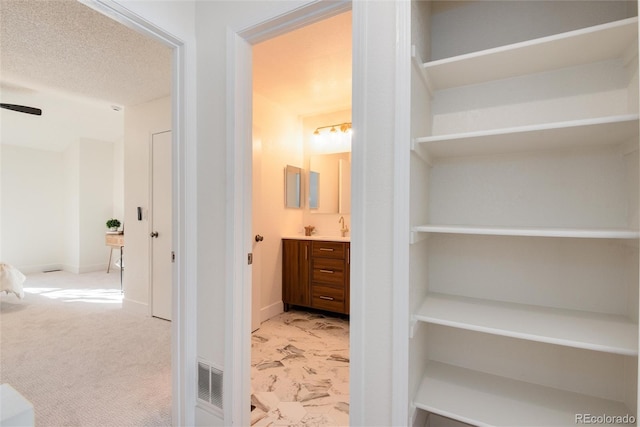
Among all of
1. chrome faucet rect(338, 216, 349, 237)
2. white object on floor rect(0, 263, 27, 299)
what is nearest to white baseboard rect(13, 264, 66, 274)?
white object on floor rect(0, 263, 27, 299)

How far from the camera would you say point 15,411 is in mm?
793

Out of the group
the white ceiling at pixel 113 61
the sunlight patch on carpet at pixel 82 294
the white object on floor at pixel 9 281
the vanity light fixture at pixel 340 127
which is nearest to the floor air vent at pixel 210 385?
the white ceiling at pixel 113 61

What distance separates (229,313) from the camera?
1.54 m

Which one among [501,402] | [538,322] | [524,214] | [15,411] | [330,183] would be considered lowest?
Answer: [501,402]

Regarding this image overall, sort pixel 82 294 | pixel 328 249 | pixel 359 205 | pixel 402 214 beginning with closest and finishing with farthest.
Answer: pixel 402 214 < pixel 359 205 < pixel 328 249 < pixel 82 294

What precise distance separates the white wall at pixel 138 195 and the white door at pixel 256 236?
1307mm

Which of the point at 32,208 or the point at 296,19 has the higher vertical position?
the point at 296,19

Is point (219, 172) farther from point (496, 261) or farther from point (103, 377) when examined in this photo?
point (103, 377)

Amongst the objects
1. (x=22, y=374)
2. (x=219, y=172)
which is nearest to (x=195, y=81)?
(x=219, y=172)

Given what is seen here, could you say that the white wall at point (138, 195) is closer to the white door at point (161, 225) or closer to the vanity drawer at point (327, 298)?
the white door at point (161, 225)

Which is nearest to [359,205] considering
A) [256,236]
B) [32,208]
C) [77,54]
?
[256,236]

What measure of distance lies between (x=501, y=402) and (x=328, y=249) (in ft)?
7.22

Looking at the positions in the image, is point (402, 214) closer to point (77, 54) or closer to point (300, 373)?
point (300, 373)

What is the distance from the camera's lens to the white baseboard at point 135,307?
357 centimetres
